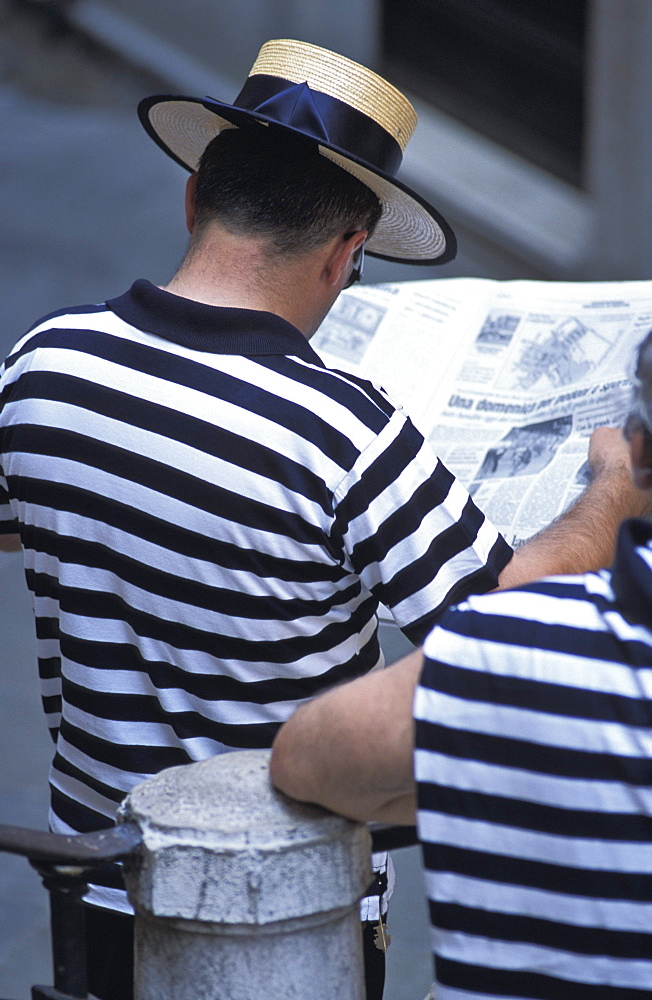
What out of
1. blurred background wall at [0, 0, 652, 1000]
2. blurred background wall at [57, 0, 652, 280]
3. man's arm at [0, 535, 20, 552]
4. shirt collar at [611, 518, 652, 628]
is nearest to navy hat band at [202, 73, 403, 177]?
man's arm at [0, 535, 20, 552]

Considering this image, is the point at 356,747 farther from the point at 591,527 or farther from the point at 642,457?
Result: the point at 591,527

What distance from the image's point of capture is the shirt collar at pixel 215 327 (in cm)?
137

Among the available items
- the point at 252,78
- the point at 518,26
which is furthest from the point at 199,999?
the point at 518,26

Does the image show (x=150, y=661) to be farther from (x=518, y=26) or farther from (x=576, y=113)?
A: (x=518, y=26)

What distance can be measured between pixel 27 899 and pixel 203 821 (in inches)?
68.5

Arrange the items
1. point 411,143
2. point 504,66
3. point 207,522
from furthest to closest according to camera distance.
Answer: point 504,66 → point 411,143 → point 207,522

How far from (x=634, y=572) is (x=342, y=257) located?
0.78 m

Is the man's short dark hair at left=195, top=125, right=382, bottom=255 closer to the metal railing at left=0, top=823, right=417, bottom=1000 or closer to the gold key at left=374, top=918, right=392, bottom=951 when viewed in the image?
the metal railing at left=0, top=823, right=417, bottom=1000

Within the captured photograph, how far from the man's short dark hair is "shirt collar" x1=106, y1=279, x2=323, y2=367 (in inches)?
5.7

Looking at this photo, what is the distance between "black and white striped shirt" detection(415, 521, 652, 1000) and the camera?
36.1 inches

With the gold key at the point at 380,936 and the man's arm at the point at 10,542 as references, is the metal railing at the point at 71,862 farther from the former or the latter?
the man's arm at the point at 10,542

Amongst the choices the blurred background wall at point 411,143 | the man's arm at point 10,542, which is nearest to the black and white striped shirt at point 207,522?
the man's arm at point 10,542

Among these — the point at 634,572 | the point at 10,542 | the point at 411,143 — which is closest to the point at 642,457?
the point at 634,572

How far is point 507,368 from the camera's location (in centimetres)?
194
